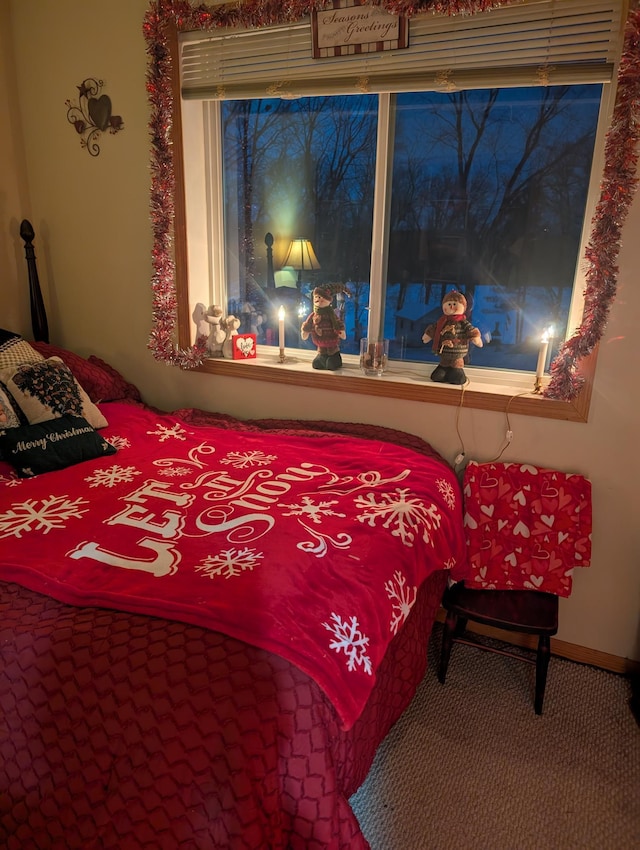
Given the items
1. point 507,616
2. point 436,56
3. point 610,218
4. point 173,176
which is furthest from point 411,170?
point 507,616

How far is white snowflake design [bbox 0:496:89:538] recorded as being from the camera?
150cm

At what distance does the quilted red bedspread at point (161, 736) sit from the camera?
3.08ft

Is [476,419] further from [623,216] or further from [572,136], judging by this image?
[572,136]

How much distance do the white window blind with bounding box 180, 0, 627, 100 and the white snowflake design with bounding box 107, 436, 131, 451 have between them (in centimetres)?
140

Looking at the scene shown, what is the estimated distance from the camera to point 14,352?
219cm

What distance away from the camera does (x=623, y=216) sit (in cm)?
167

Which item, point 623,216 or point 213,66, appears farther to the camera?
point 213,66

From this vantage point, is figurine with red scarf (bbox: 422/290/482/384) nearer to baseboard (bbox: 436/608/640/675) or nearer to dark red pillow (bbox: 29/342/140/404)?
baseboard (bbox: 436/608/640/675)

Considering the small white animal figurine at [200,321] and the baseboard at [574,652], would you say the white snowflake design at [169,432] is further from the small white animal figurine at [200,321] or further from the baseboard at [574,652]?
the baseboard at [574,652]

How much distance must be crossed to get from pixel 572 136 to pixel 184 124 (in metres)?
1.50

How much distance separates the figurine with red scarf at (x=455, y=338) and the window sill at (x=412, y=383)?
0.17 ft

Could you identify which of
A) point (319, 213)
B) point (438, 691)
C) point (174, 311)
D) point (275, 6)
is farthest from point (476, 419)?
point (275, 6)

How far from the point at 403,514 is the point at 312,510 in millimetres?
265

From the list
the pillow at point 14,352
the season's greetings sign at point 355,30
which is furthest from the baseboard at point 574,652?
the season's greetings sign at point 355,30
